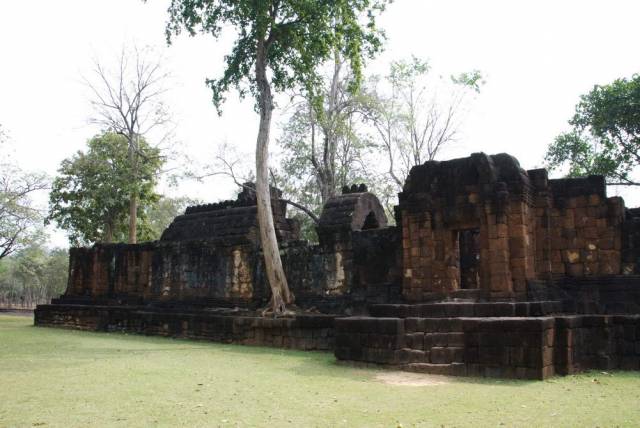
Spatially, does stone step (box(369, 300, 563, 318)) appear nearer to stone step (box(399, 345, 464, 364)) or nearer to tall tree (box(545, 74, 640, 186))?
stone step (box(399, 345, 464, 364))

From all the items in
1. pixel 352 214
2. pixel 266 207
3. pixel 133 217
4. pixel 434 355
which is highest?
pixel 133 217

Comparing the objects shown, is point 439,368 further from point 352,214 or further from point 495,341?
point 352,214

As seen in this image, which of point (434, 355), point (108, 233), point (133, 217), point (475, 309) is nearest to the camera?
point (434, 355)

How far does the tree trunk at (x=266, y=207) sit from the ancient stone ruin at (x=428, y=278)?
2.69 ft

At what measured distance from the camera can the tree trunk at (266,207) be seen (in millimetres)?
A: 13242

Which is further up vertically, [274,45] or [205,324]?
[274,45]

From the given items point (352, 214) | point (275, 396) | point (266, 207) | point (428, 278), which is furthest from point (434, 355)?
point (266, 207)

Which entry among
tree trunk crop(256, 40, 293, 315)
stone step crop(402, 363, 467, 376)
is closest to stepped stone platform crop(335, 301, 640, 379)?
stone step crop(402, 363, 467, 376)

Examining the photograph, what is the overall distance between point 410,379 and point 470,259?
778cm

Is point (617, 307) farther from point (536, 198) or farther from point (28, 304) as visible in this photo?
point (28, 304)

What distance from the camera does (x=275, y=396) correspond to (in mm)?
6129

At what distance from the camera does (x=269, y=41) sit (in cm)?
1425

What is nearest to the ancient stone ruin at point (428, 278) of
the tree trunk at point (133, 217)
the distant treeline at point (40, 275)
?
the tree trunk at point (133, 217)

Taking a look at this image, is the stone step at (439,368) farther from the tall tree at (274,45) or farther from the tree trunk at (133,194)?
the tree trunk at (133,194)
